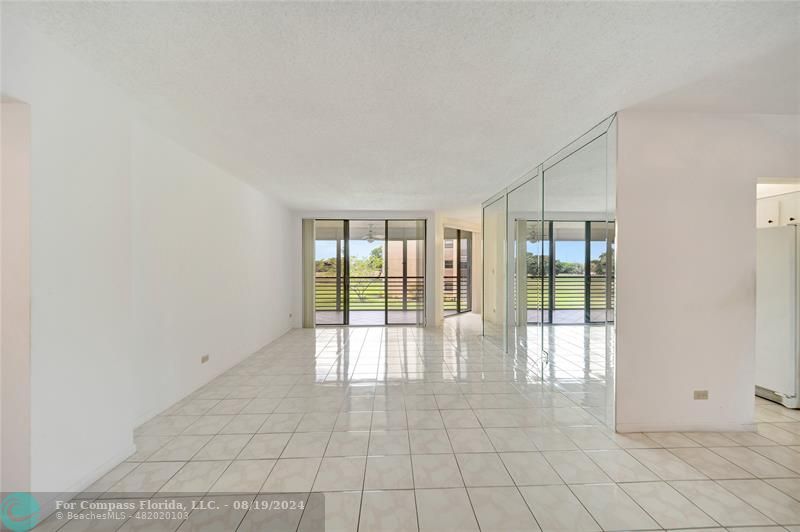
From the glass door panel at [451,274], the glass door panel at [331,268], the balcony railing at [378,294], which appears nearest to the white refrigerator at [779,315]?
the balcony railing at [378,294]

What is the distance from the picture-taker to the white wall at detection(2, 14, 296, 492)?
1.68 m

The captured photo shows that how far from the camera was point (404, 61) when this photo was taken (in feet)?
6.10

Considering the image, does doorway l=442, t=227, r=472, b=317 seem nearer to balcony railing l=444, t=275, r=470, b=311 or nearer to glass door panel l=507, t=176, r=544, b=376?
balcony railing l=444, t=275, r=470, b=311

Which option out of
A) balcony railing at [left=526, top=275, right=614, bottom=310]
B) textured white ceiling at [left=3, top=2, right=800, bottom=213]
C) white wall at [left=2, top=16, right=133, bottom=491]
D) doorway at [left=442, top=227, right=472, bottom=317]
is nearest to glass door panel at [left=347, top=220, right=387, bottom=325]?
doorway at [left=442, top=227, right=472, bottom=317]

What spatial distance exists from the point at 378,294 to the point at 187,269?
4.54m

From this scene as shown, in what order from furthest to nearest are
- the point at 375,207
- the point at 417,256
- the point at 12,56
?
the point at 417,256, the point at 375,207, the point at 12,56

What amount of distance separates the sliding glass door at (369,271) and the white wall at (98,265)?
369 cm

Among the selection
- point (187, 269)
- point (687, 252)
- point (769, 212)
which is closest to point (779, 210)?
point (769, 212)

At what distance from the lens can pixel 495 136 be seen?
297 centimetres

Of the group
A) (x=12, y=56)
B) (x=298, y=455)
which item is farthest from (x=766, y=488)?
(x=12, y=56)

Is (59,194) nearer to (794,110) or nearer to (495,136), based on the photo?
(495,136)

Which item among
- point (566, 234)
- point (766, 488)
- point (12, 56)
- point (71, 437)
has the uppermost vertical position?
point (12, 56)

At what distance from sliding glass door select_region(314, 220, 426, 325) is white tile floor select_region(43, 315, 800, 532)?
12.0ft

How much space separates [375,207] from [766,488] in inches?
Result: 227
